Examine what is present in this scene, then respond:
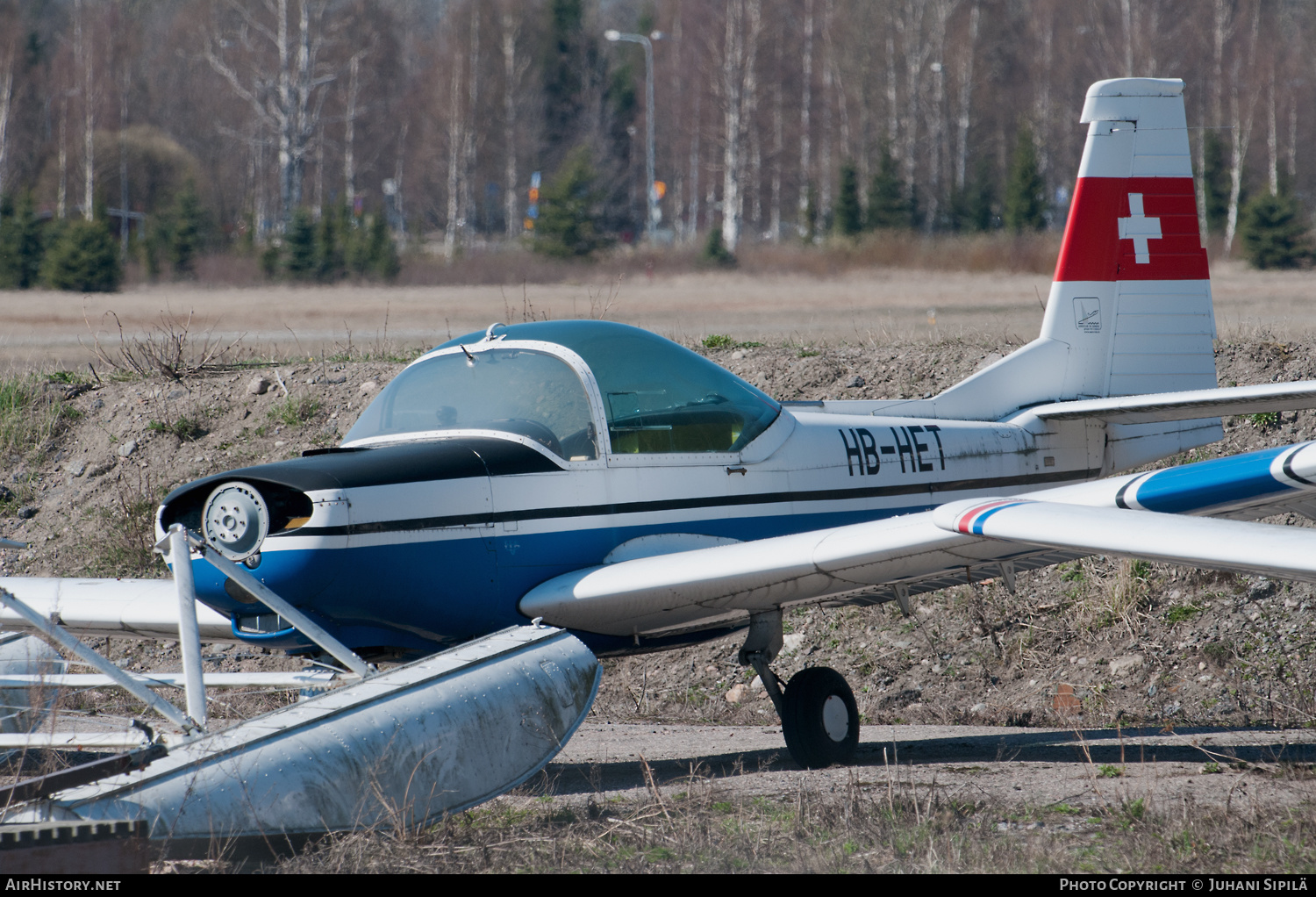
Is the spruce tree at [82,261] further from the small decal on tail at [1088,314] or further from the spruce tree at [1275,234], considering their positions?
the spruce tree at [1275,234]

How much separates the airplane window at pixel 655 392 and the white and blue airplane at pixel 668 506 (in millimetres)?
13

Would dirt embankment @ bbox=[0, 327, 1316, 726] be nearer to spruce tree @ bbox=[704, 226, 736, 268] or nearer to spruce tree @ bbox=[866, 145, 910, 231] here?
spruce tree @ bbox=[704, 226, 736, 268]

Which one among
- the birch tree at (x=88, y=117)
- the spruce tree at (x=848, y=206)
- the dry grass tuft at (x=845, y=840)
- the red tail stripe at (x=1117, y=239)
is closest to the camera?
the dry grass tuft at (x=845, y=840)

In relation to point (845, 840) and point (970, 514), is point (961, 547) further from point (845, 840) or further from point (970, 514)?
point (845, 840)

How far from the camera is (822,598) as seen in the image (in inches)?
235

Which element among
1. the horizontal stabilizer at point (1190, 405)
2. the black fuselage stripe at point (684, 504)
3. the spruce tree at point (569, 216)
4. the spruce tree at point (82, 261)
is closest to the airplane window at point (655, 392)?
the black fuselage stripe at point (684, 504)

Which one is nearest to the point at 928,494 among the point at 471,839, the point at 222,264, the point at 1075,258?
the point at 1075,258

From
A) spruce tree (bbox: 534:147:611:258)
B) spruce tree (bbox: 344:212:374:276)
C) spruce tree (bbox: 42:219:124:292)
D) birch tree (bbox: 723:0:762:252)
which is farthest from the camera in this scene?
birch tree (bbox: 723:0:762:252)

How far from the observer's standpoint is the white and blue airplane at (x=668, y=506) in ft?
16.2

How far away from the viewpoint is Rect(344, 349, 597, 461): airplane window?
5660mm

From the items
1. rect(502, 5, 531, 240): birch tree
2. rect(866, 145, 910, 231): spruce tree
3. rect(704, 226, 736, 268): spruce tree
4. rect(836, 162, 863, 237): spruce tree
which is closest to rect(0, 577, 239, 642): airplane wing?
rect(704, 226, 736, 268): spruce tree

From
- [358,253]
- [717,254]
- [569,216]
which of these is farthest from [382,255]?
[717,254]

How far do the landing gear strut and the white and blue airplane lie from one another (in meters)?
0.01

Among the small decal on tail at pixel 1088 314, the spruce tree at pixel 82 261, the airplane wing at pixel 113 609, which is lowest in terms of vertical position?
the airplane wing at pixel 113 609
